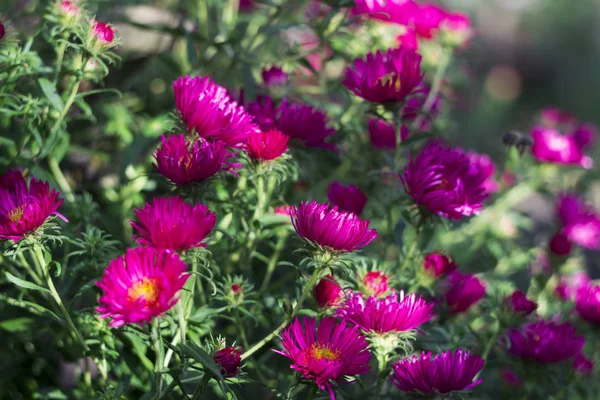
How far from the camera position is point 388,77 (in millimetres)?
863

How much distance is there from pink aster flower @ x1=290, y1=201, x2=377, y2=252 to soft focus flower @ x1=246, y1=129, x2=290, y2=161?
4.4 inches

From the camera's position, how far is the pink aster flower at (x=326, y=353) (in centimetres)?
67

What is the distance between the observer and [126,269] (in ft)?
2.06

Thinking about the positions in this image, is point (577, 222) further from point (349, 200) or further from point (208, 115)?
point (208, 115)

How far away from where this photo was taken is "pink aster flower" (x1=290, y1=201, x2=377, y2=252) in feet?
2.21

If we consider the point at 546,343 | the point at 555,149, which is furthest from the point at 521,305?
the point at 555,149

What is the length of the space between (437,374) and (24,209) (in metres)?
0.46

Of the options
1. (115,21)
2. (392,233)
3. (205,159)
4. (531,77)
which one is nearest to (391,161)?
(392,233)

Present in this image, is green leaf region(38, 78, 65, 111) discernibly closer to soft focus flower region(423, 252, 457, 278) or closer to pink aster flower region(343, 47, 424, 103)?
pink aster flower region(343, 47, 424, 103)

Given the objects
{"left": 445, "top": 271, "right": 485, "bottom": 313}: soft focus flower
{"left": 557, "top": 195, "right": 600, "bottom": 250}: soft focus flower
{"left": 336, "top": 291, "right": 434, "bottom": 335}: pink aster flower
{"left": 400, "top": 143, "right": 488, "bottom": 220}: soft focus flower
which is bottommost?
{"left": 557, "top": 195, "right": 600, "bottom": 250}: soft focus flower

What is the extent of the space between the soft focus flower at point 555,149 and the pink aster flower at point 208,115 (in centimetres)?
80

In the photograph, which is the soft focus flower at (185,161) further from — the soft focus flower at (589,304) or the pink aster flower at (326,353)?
the soft focus flower at (589,304)

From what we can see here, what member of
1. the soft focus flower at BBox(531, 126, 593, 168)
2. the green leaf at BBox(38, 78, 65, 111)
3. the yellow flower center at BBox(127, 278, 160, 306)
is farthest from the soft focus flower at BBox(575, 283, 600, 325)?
the green leaf at BBox(38, 78, 65, 111)

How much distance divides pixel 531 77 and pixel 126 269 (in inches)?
263
